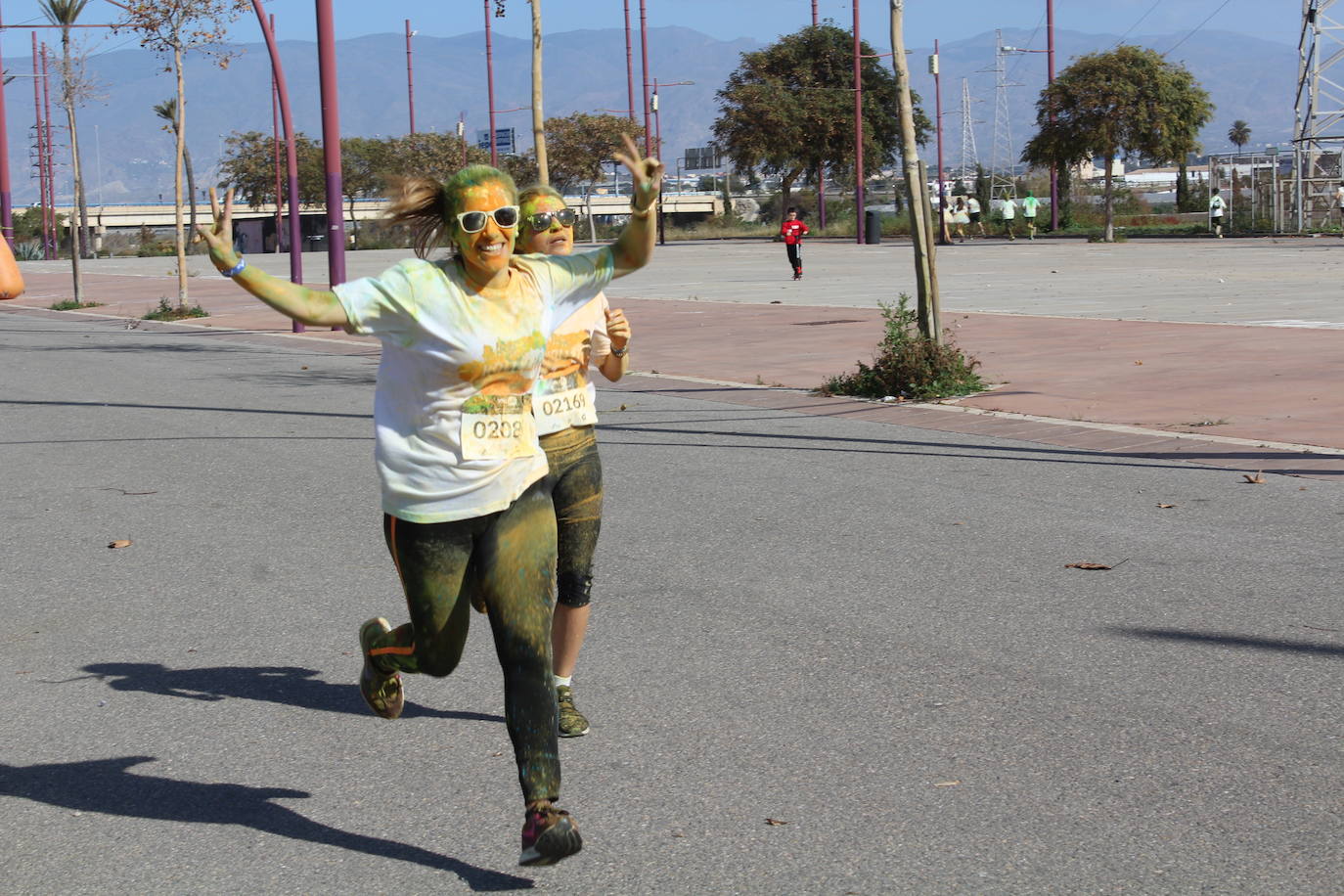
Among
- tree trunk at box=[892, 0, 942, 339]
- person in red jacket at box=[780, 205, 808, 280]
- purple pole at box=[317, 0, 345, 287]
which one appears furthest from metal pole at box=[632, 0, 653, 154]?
tree trunk at box=[892, 0, 942, 339]

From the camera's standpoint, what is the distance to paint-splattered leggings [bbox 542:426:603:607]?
4.78 metres

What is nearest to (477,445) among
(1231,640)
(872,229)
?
(1231,640)

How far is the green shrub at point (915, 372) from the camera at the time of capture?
13367 millimetres

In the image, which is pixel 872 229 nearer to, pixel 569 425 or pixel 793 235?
pixel 793 235

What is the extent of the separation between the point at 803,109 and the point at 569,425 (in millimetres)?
57728

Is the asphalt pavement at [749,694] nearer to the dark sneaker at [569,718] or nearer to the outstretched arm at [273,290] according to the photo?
the dark sneaker at [569,718]

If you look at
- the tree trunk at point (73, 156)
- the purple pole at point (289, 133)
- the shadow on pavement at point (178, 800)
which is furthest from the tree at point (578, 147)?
the shadow on pavement at point (178, 800)

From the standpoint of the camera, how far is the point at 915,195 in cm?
1416

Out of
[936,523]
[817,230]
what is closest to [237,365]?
[936,523]

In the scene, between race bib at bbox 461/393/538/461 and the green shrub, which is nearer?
race bib at bbox 461/393/538/461

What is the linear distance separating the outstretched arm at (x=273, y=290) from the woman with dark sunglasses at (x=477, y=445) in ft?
0.07

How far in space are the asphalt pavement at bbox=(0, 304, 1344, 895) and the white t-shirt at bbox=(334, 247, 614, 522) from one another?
36.3 inches

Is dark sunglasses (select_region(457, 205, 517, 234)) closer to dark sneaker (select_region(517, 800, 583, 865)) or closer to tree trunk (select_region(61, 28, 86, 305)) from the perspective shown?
dark sneaker (select_region(517, 800, 583, 865))

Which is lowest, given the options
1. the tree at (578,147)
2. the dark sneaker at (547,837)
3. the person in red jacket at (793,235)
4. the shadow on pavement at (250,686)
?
the shadow on pavement at (250,686)
